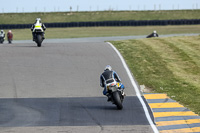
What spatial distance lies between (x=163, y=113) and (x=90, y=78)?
19.5ft

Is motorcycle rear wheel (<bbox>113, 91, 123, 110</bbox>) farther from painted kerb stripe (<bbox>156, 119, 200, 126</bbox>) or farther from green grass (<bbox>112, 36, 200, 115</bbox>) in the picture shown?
green grass (<bbox>112, 36, 200, 115</bbox>)

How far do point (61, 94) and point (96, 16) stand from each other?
6073 cm

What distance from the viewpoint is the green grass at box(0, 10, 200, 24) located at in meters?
75.6

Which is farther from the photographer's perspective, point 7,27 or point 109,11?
point 109,11

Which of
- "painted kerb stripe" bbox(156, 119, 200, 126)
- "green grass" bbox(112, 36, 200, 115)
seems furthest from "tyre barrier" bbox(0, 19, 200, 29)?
"painted kerb stripe" bbox(156, 119, 200, 126)

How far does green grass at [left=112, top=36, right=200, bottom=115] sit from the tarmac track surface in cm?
94

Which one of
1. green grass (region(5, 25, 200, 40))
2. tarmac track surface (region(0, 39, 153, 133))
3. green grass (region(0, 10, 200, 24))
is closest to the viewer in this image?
tarmac track surface (region(0, 39, 153, 133))

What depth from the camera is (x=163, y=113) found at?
15.4m

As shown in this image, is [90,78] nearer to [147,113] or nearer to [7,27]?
[147,113]

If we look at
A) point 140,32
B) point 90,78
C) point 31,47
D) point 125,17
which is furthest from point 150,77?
point 125,17

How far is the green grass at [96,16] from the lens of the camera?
75625 millimetres

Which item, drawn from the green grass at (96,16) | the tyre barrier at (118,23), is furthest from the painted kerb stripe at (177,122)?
the green grass at (96,16)

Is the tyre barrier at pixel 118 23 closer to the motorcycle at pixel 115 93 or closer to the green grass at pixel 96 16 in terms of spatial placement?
the green grass at pixel 96 16

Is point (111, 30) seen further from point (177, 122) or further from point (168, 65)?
point (177, 122)
